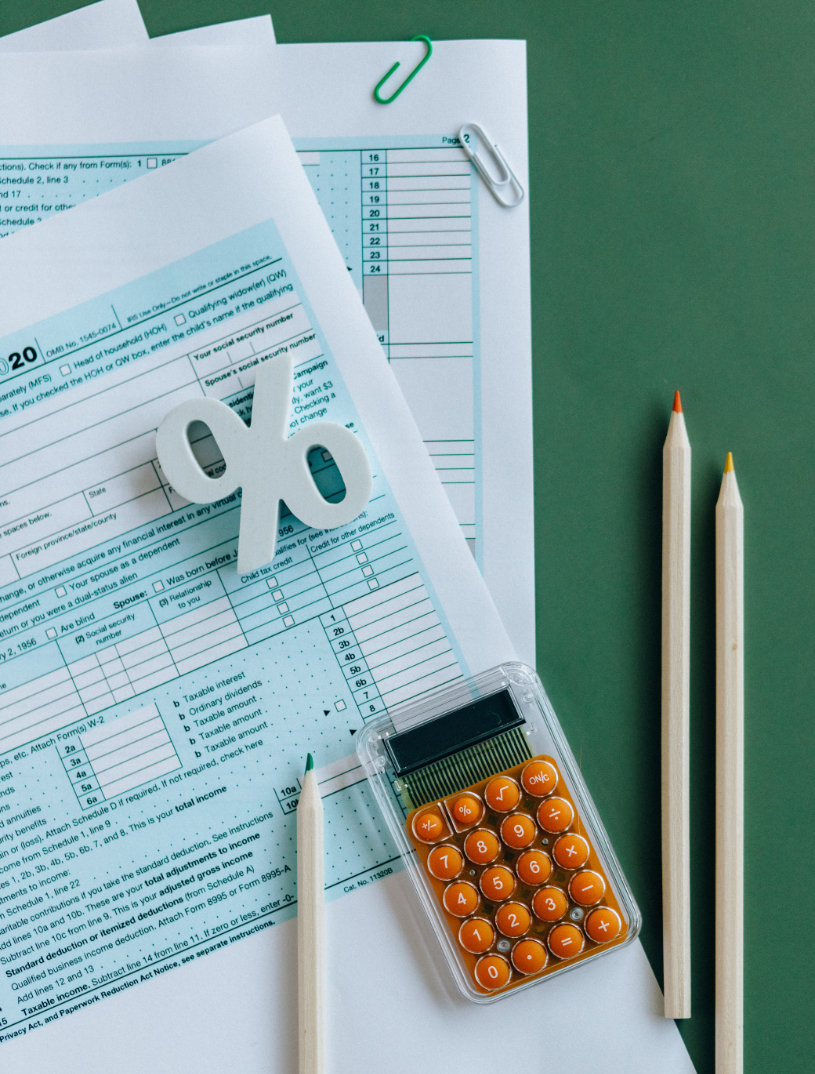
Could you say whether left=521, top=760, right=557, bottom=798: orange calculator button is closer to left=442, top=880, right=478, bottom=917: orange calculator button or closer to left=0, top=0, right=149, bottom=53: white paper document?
left=442, top=880, right=478, bottom=917: orange calculator button

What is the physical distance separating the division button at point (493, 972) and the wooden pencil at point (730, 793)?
5.1 inches

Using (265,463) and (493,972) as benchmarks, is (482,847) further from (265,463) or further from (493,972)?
(265,463)

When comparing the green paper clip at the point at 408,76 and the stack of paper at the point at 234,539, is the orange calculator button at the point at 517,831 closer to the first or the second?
the stack of paper at the point at 234,539

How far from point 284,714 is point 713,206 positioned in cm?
42

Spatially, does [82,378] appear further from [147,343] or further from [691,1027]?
[691,1027]

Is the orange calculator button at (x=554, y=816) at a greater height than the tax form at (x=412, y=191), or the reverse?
the tax form at (x=412, y=191)

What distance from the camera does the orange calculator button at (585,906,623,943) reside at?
468 millimetres

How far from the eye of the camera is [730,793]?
0.48m

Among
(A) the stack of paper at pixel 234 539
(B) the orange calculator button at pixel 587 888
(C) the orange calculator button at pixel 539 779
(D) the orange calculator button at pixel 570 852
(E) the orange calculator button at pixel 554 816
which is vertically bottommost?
(B) the orange calculator button at pixel 587 888

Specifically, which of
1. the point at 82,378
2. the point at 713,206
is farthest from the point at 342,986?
the point at 713,206

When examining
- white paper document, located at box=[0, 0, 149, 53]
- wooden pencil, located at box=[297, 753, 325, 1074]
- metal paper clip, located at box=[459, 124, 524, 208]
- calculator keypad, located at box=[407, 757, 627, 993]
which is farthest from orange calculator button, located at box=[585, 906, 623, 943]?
white paper document, located at box=[0, 0, 149, 53]

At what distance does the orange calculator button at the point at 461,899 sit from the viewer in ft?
1.53

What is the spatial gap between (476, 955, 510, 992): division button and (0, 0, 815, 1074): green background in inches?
4.9

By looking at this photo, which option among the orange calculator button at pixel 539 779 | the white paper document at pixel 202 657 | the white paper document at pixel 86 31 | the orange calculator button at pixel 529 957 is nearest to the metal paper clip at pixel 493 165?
the white paper document at pixel 202 657
